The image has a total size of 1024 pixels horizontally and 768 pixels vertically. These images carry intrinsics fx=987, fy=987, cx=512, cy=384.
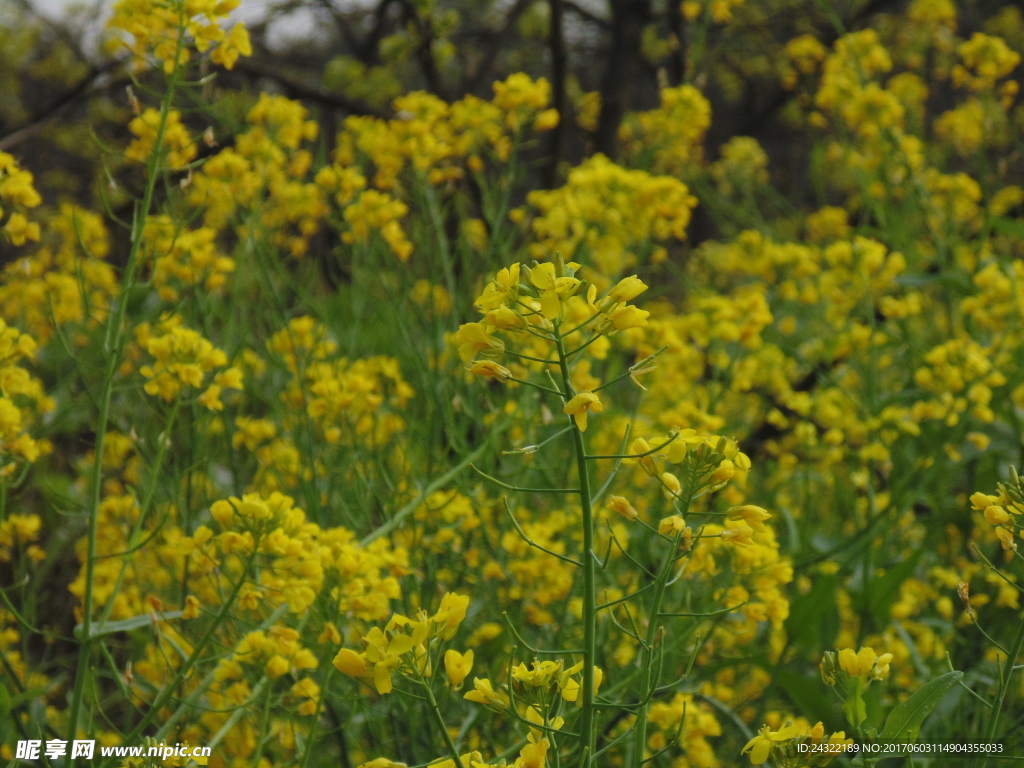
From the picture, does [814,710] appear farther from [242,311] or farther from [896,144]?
[896,144]

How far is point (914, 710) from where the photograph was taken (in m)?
1.17

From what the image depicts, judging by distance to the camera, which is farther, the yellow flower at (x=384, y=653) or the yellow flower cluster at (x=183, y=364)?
the yellow flower cluster at (x=183, y=364)

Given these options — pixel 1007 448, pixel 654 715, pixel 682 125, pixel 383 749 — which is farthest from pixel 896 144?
pixel 383 749

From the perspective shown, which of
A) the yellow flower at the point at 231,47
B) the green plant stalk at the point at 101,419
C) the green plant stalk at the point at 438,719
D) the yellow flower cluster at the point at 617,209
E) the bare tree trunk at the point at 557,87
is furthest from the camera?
the bare tree trunk at the point at 557,87

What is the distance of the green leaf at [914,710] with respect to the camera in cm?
115

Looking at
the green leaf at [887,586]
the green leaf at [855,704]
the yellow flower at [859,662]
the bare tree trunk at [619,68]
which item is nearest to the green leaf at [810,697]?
the green leaf at [887,586]

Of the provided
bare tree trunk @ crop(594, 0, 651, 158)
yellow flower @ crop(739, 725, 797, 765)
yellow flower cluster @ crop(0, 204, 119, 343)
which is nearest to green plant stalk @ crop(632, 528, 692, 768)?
A: yellow flower @ crop(739, 725, 797, 765)

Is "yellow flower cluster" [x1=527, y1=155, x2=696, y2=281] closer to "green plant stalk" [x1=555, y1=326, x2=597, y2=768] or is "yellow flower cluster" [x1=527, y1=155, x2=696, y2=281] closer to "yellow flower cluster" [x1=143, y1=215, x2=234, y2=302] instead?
"yellow flower cluster" [x1=143, y1=215, x2=234, y2=302]

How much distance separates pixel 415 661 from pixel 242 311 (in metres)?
1.89

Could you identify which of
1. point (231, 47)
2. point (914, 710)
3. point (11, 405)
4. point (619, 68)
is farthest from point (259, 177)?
point (619, 68)

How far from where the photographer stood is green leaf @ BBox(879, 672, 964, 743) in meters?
1.15

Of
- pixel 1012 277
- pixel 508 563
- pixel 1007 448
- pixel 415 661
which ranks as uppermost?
pixel 1012 277

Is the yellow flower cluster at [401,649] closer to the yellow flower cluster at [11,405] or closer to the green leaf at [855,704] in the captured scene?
the green leaf at [855,704]

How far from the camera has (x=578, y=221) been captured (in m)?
2.49
